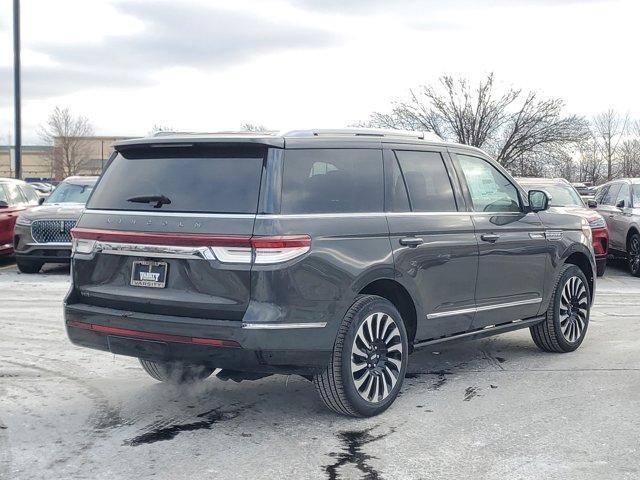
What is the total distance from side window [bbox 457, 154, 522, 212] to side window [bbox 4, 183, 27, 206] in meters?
11.0

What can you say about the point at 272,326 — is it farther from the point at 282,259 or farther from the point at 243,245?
the point at 243,245

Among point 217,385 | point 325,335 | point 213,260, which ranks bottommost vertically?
point 217,385

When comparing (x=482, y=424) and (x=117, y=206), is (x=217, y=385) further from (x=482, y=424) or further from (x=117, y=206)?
(x=482, y=424)

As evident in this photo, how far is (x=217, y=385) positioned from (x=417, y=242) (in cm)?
191

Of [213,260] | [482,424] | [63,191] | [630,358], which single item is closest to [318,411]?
[482,424]

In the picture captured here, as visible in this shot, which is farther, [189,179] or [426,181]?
[426,181]

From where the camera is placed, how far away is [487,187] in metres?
6.68

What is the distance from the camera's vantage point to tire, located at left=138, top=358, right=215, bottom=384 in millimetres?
5961

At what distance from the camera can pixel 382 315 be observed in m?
5.38

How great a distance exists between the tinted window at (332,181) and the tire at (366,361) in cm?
63

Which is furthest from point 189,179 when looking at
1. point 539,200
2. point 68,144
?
point 68,144

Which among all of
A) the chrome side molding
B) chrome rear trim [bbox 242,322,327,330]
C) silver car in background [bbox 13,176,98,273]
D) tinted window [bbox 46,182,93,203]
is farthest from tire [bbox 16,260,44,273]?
chrome rear trim [bbox 242,322,327,330]

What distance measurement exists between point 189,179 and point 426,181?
183cm

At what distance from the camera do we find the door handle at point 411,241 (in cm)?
554
